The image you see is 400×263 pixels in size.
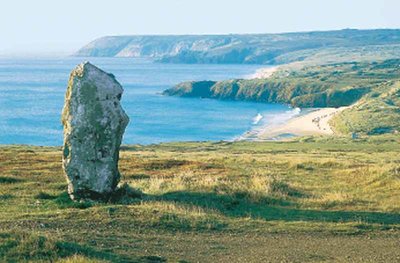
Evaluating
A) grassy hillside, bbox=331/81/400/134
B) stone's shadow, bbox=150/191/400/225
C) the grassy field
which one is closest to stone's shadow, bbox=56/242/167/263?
the grassy field

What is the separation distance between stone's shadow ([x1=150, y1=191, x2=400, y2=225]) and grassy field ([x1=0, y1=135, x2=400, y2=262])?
0.04m

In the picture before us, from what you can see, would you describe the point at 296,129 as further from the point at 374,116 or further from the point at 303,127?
the point at 374,116

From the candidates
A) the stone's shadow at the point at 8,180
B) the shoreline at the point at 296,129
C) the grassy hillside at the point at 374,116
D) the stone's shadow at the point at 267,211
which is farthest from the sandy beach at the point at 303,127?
the stone's shadow at the point at 267,211

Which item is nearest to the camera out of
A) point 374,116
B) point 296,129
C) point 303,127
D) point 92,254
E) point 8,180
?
point 92,254

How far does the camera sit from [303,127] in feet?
468

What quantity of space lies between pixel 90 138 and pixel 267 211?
24.3ft

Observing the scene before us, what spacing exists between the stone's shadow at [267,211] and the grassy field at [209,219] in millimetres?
35

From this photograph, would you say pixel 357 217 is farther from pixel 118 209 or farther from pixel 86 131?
pixel 86 131

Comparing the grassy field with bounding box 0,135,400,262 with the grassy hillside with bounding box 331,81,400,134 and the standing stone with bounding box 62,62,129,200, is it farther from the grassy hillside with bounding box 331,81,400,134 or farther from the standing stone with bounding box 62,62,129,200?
the grassy hillside with bounding box 331,81,400,134

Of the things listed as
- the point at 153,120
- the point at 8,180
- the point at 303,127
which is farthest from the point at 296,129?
the point at 8,180

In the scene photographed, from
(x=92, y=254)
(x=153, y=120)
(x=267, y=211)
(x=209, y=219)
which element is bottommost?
(x=153, y=120)

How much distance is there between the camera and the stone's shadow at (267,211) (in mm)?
22234

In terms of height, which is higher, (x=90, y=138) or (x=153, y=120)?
(x=90, y=138)

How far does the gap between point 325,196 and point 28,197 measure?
38.7 ft
